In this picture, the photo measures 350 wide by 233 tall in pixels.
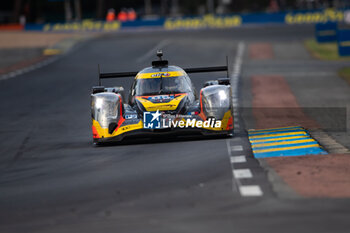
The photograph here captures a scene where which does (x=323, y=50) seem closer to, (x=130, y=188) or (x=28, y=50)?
(x=28, y=50)

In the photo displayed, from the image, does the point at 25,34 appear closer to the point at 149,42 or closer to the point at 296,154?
the point at 149,42

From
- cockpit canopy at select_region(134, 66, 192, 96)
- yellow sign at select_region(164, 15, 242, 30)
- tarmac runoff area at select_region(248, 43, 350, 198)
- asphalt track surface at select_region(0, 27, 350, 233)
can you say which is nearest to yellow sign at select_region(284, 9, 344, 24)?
yellow sign at select_region(164, 15, 242, 30)

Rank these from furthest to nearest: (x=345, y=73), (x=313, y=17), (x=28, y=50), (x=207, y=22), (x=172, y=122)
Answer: (x=207, y=22) → (x=313, y=17) → (x=28, y=50) → (x=345, y=73) → (x=172, y=122)

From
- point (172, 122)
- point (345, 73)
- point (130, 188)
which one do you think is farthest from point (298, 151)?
point (345, 73)

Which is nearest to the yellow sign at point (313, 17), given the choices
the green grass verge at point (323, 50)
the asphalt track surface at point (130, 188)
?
the green grass verge at point (323, 50)

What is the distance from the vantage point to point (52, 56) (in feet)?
170

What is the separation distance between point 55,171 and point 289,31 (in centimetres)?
6025

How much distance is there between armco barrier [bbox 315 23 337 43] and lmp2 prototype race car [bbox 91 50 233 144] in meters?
43.9

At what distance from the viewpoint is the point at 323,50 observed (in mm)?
52062

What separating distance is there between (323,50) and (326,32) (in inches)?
285

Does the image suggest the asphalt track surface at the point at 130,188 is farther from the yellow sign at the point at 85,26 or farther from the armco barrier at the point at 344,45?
the yellow sign at the point at 85,26

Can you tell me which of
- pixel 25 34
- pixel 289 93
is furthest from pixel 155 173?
pixel 25 34

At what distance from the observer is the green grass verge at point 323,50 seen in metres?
46.1

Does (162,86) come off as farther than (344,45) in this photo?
No
